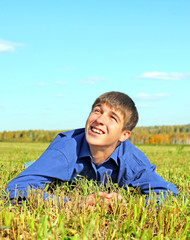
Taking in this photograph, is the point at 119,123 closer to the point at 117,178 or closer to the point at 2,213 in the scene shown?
the point at 117,178

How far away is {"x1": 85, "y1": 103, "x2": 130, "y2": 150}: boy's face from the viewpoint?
10.3ft

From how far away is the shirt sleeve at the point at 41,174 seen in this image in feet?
9.10

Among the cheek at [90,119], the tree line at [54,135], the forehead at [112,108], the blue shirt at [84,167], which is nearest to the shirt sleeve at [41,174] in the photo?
the blue shirt at [84,167]

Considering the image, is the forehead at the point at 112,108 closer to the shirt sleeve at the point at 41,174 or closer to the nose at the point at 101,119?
the nose at the point at 101,119

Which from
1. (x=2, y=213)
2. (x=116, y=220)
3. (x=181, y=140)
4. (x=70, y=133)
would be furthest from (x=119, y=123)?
(x=181, y=140)

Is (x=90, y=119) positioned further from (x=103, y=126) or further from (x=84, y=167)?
(x=84, y=167)

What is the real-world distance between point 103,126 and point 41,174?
2.53ft

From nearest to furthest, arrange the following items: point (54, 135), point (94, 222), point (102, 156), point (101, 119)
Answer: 1. point (94, 222)
2. point (101, 119)
3. point (102, 156)
4. point (54, 135)

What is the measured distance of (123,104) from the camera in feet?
10.7

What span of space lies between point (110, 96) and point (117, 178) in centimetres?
96

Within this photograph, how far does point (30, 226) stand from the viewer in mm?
1990

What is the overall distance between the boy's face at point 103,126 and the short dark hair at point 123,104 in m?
0.05

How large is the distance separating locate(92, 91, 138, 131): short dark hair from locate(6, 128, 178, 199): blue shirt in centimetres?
36

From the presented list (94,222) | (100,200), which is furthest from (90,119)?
(94,222)
